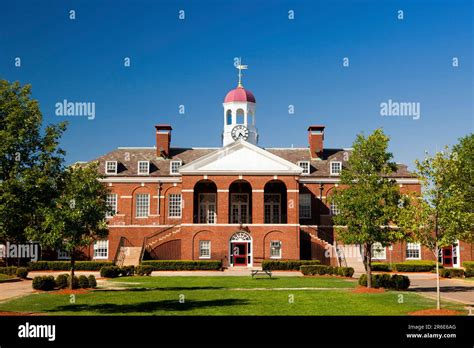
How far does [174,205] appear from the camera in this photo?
2372 inches

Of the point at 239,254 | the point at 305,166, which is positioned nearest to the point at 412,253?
the point at 305,166

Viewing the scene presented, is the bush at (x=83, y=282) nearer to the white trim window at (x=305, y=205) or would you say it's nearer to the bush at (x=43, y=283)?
the bush at (x=43, y=283)

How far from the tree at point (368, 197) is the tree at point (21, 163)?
1674 centimetres

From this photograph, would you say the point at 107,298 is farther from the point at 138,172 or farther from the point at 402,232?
the point at 138,172

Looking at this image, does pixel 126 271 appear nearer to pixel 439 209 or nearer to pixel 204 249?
pixel 204 249

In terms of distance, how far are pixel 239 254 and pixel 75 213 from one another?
27272 millimetres

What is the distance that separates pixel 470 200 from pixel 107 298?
32515mm

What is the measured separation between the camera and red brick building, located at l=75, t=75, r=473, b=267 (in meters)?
53.2

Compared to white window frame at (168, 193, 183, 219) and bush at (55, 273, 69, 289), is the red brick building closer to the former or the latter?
white window frame at (168, 193, 183, 219)

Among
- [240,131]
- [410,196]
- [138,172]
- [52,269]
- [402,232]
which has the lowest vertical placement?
[52,269]

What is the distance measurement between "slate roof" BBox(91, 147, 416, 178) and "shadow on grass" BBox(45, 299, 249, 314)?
118 feet

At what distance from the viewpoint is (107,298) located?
87.9 feet
